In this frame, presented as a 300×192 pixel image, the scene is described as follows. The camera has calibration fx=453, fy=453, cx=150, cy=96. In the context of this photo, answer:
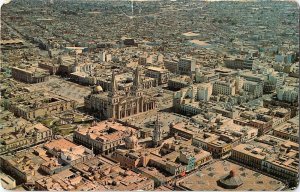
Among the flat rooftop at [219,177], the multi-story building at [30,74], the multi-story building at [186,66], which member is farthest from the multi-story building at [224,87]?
the multi-story building at [30,74]

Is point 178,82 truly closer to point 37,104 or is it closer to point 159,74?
point 159,74

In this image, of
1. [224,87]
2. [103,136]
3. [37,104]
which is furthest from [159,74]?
[103,136]

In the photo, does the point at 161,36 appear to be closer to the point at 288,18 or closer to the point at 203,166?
the point at 288,18

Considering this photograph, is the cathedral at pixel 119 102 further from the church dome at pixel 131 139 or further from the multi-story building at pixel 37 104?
the church dome at pixel 131 139

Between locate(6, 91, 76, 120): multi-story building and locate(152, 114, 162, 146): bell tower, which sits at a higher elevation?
locate(152, 114, 162, 146): bell tower

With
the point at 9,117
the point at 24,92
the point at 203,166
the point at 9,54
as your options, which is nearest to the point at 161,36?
the point at 9,54

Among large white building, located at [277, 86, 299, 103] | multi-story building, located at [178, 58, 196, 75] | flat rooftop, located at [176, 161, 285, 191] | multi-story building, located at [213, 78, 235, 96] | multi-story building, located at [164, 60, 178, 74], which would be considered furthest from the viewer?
multi-story building, located at [164, 60, 178, 74]

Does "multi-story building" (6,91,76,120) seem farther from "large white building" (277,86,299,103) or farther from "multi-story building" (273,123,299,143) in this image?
"large white building" (277,86,299,103)

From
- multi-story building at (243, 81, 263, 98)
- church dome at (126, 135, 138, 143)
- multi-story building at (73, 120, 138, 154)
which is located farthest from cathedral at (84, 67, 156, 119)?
multi-story building at (243, 81, 263, 98)
